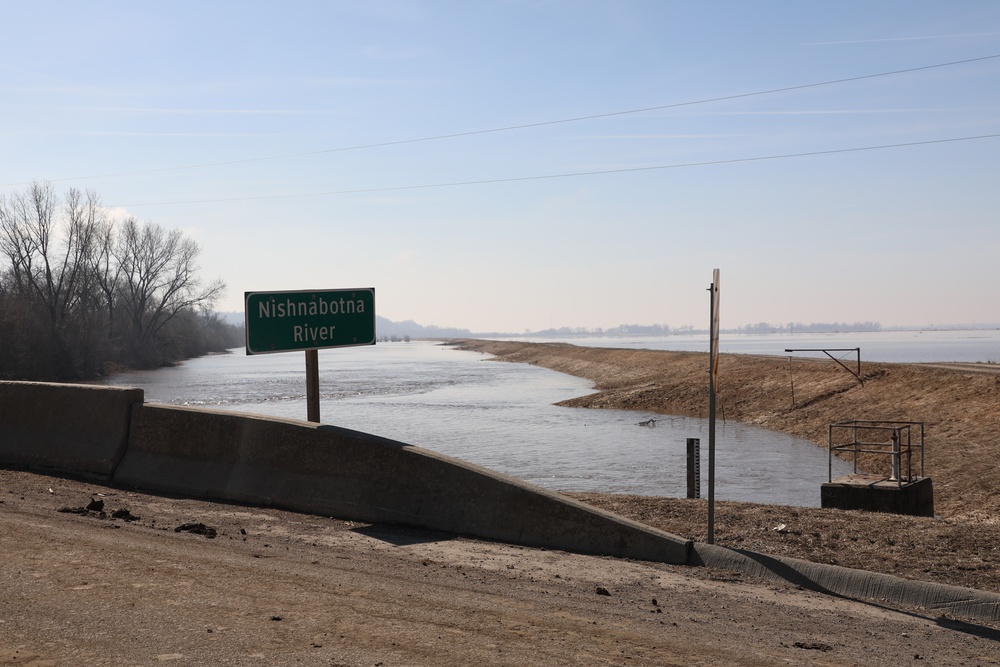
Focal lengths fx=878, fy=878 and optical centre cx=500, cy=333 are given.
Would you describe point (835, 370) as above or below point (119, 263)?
below

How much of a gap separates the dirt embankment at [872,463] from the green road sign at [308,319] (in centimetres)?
365

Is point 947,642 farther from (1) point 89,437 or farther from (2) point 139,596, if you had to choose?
(1) point 89,437

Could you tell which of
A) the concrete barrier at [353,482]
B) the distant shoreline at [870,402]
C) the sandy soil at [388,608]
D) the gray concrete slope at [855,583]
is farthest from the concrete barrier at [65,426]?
the distant shoreline at [870,402]

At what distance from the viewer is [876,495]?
44.8 feet

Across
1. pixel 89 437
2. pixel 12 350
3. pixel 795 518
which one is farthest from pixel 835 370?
pixel 12 350

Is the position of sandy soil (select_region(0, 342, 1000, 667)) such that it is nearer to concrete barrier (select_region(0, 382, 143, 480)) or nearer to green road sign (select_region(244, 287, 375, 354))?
concrete barrier (select_region(0, 382, 143, 480))

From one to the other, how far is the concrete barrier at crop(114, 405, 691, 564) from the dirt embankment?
1.45m

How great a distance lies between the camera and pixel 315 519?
8.59 m

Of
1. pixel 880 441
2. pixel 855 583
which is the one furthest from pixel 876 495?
pixel 880 441

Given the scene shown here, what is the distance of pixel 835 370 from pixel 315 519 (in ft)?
125

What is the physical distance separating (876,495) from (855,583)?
7.38m

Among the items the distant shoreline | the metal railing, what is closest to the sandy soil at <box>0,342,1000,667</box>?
the distant shoreline

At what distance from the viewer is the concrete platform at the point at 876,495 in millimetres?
13586

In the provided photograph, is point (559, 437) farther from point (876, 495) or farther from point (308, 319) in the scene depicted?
point (308, 319)
